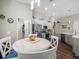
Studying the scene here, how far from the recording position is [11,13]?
4.86m

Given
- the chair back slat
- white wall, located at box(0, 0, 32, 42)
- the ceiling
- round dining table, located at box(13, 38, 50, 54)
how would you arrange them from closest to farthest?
round dining table, located at box(13, 38, 50, 54) → the chair back slat → the ceiling → white wall, located at box(0, 0, 32, 42)

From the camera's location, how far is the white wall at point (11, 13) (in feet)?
15.0

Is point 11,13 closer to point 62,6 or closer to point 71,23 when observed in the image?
point 62,6

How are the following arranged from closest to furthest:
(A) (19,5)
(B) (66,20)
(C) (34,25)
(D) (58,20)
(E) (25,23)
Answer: (A) (19,5), (E) (25,23), (C) (34,25), (B) (66,20), (D) (58,20)

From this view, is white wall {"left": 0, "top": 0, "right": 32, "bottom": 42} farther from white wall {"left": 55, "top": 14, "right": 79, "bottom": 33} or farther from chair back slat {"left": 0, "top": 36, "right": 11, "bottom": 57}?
white wall {"left": 55, "top": 14, "right": 79, "bottom": 33}

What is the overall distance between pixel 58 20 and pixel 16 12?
16.2 ft

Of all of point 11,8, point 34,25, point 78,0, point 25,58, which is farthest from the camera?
point 34,25

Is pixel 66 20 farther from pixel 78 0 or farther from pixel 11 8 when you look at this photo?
pixel 11 8

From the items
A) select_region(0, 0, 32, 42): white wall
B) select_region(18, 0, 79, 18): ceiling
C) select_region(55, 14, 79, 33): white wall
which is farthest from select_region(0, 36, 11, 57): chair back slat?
select_region(55, 14, 79, 33): white wall

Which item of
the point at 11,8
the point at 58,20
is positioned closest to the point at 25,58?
the point at 11,8

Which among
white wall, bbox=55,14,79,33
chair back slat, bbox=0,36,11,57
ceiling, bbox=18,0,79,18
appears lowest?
chair back slat, bbox=0,36,11,57

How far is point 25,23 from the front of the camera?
5.58 meters

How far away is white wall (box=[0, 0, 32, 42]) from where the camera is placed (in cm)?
456

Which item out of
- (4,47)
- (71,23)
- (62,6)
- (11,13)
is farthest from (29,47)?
(71,23)
